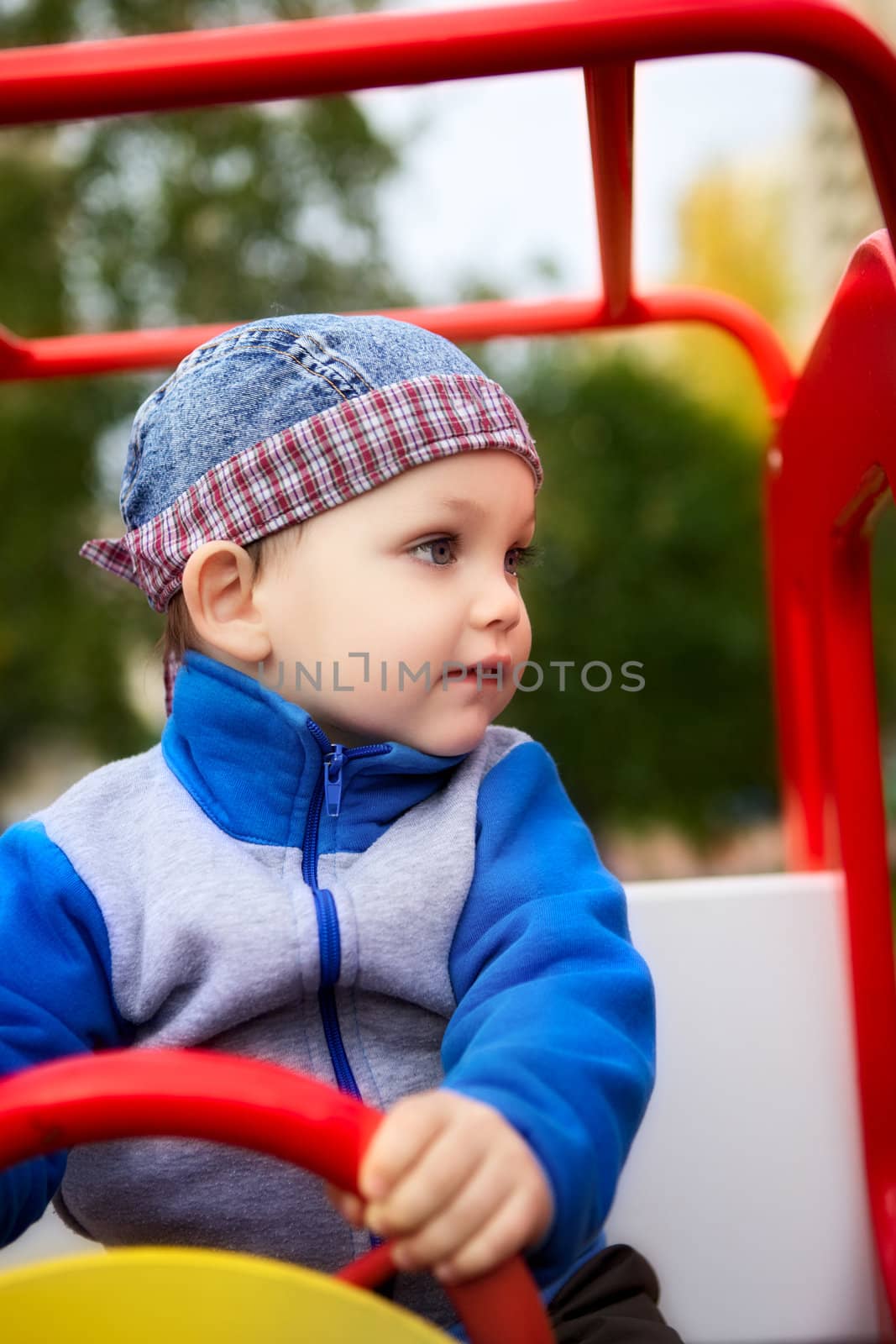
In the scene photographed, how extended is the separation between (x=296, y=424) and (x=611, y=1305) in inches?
24.0

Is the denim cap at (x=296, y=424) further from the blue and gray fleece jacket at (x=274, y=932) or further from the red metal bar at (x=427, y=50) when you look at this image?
the red metal bar at (x=427, y=50)

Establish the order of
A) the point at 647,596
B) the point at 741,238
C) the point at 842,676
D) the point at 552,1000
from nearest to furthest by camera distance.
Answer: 1. the point at 552,1000
2. the point at 842,676
3. the point at 647,596
4. the point at 741,238

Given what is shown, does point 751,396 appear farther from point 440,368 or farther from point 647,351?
point 440,368

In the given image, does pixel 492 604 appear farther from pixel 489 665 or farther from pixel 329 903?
pixel 329 903

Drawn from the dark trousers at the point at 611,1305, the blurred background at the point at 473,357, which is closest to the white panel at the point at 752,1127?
the dark trousers at the point at 611,1305

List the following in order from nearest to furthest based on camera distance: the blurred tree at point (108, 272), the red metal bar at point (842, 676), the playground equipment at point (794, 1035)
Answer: the red metal bar at point (842, 676), the playground equipment at point (794, 1035), the blurred tree at point (108, 272)

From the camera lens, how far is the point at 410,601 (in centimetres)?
81

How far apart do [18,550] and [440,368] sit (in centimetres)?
316

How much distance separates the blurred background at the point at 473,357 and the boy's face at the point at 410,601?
3.07m

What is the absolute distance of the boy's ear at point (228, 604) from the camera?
33.9 inches

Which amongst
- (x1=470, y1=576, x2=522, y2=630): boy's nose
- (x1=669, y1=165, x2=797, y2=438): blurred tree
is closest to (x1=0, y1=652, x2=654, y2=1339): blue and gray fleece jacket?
(x1=470, y1=576, x2=522, y2=630): boy's nose

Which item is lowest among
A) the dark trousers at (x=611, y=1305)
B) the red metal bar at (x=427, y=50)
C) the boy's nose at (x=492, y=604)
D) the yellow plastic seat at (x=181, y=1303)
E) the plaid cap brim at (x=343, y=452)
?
the dark trousers at (x=611, y=1305)

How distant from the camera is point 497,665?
84 cm

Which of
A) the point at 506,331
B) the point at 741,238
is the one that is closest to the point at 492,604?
the point at 506,331
